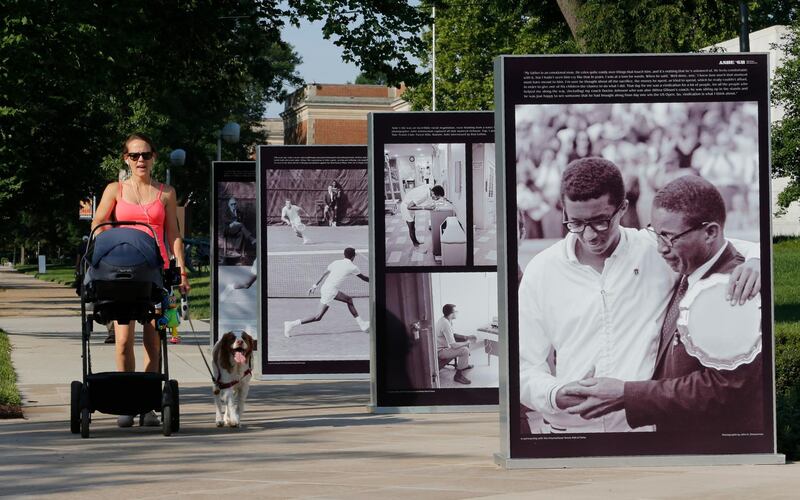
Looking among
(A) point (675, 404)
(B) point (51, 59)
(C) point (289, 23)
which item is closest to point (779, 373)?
(A) point (675, 404)

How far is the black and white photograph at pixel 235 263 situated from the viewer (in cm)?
1902

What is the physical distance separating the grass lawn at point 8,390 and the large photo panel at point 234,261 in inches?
106

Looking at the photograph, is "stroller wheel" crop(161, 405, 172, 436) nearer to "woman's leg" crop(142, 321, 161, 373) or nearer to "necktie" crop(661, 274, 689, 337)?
"woman's leg" crop(142, 321, 161, 373)

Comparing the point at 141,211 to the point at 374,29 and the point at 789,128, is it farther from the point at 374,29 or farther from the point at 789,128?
the point at 789,128

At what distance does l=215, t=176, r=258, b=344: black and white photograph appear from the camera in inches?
749

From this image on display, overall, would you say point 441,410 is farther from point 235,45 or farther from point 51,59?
point 235,45

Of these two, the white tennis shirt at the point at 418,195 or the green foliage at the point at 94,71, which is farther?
the green foliage at the point at 94,71

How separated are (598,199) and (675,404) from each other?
1.23 meters

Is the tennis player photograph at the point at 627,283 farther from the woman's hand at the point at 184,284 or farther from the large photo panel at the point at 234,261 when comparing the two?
the large photo panel at the point at 234,261

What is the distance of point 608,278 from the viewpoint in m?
8.57

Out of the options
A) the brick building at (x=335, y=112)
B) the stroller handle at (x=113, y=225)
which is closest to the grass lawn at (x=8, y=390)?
the stroller handle at (x=113, y=225)

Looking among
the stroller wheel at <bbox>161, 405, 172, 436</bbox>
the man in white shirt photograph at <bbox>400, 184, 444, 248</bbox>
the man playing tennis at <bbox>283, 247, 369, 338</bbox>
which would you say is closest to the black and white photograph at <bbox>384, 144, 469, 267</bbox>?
the man in white shirt photograph at <bbox>400, 184, 444, 248</bbox>

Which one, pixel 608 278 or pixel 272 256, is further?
pixel 272 256

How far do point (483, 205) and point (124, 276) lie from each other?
3764 mm
